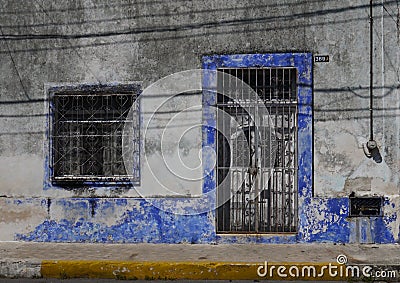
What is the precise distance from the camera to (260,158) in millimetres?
9195

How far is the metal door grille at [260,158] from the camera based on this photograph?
911 cm

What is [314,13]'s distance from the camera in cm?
895

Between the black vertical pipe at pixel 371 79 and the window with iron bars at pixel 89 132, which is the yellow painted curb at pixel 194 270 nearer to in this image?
the window with iron bars at pixel 89 132

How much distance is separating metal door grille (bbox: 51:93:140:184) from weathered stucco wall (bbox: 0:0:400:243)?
0.21 meters

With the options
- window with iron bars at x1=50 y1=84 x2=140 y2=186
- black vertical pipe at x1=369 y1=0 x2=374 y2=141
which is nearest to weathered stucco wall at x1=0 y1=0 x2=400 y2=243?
black vertical pipe at x1=369 y1=0 x2=374 y2=141

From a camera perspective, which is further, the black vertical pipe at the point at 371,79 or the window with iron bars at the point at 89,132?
the window with iron bars at the point at 89,132

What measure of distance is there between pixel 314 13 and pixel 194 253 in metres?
3.57

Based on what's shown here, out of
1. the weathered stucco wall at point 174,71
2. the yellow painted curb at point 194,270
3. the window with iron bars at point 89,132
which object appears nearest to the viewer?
the yellow painted curb at point 194,270

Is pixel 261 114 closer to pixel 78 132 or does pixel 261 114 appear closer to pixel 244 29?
pixel 244 29

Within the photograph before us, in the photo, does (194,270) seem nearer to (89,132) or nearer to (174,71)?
(89,132)

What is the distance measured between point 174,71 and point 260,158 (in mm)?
1683

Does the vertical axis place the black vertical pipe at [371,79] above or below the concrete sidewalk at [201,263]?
above

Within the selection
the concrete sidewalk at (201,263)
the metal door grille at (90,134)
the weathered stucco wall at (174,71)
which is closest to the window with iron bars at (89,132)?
the metal door grille at (90,134)

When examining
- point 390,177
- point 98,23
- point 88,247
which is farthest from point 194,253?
point 98,23
